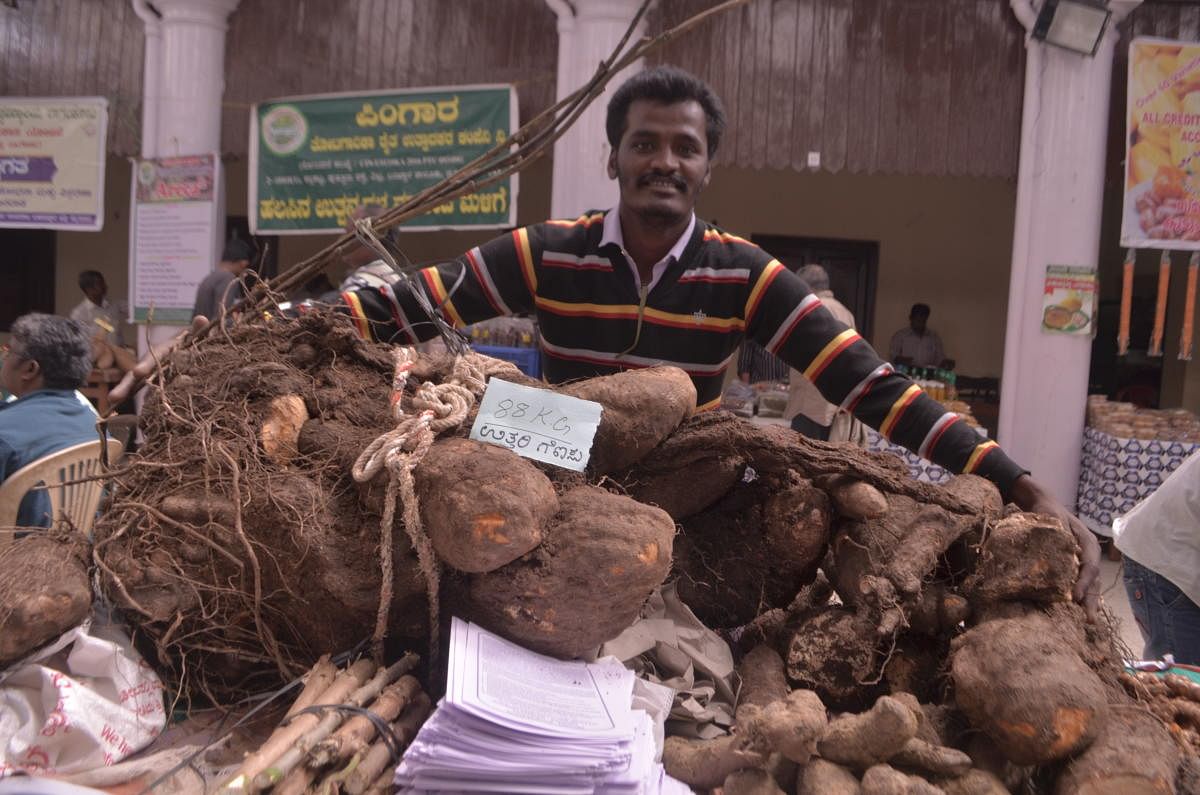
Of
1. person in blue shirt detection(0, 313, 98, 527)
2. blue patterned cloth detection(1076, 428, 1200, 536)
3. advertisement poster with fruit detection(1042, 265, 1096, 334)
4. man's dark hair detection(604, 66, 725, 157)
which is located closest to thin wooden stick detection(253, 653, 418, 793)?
man's dark hair detection(604, 66, 725, 157)

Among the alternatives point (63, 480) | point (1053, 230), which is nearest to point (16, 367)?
point (63, 480)

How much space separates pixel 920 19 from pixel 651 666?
218 inches

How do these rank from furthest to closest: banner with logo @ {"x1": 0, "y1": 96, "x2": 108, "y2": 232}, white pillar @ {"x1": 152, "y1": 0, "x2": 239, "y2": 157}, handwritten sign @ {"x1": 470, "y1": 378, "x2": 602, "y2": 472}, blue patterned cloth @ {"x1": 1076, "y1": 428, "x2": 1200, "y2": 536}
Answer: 1. banner with logo @ {"x1": 0, "y1": 96, "x2": 108, "y2": 232}
2. white pillar @ {"x1": 152, "y1": 0, "x2": 239, "y2": 157}
3. blue patterned cloth @ {"x1": 1076, "y1": 428, "x2": 1200, "y2": 536}
4. handwritten sign @ {"x1": 470, "y1": 378, "x2": 602, "y2": 472}

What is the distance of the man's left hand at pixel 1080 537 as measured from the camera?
4.51ft

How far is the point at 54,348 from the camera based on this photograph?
9.05 feet

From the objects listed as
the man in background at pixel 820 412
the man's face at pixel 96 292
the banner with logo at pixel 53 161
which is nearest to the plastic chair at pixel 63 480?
the man in background at pixel 820 412

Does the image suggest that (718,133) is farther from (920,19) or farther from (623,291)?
(920,19)

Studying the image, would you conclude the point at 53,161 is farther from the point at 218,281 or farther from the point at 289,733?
the point at 289,733

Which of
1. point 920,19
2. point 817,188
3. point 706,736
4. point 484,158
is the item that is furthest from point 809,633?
point 817,188

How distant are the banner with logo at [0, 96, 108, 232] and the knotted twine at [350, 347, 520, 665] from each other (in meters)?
6.51

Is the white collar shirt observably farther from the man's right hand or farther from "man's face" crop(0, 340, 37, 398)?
"man's face" crop(0, 340, 37, 398)

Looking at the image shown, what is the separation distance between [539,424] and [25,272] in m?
10.1

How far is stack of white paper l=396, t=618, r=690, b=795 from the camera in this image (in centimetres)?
103

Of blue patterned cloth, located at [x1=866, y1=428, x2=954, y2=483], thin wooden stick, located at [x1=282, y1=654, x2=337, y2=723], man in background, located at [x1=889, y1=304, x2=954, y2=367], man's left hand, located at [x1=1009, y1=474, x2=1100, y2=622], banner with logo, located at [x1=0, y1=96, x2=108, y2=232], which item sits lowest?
blue patterned cloth, located at [x1=866, y1=428, x2=954, y2=483]
